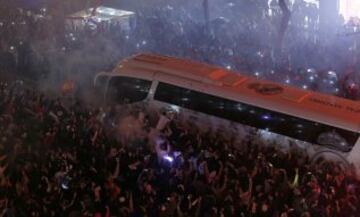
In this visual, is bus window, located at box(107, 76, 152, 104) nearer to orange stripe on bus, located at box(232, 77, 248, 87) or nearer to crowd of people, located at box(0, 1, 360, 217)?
crowd of people, located at box(0, 1, 360, 217)

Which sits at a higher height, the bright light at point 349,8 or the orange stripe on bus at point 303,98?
the orange stripe on bus at point 303,98

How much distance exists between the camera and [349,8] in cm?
3195

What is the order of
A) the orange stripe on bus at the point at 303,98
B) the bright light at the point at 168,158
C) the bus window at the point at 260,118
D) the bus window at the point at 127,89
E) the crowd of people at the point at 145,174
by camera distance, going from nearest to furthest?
the crowd of people at the point at 145,174 < the bright light at the point at 168,158 < the bus window at the point at 260,118 < the orange stripe on bus at the point at 303,98 < the bus window at the point at 127,89

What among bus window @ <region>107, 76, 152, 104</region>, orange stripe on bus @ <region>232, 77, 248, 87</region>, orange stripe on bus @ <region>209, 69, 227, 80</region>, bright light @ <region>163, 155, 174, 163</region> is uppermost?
orange stripe on bus @ <region>209, 69, 227, 80</region>

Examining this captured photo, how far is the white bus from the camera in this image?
13.1m

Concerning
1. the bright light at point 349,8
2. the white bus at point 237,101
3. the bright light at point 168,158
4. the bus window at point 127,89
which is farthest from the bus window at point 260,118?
the bright light at point 349,8

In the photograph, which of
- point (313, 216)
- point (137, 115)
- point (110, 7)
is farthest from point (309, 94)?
point (110, 7)

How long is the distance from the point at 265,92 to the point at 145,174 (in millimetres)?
4861

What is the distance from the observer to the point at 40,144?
11.2 meters

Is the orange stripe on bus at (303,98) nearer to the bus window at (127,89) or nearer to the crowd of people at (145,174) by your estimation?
the crowd of people at (145,174)

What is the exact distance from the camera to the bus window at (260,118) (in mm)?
13031

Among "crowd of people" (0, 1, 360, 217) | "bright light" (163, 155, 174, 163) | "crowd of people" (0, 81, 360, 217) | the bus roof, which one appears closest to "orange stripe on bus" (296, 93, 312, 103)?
the bus roof

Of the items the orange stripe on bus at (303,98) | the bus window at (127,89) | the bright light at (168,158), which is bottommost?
the bus window at (127,89)

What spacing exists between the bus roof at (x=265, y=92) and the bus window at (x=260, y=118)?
0.19 metres
